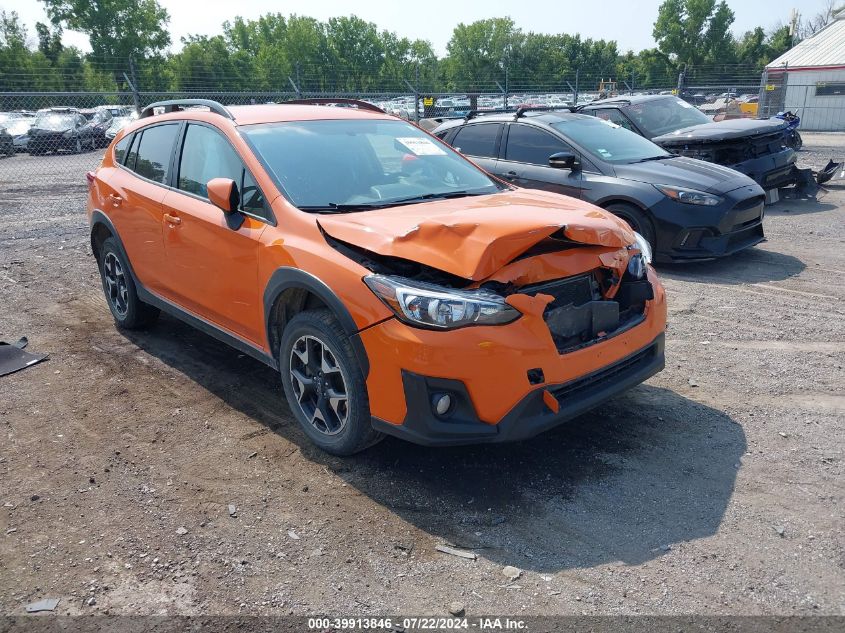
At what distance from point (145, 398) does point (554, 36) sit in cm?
10136

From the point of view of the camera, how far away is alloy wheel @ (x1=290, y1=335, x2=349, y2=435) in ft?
11.7

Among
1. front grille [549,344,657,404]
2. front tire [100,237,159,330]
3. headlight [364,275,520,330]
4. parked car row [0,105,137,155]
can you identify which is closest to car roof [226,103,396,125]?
front tire [100,237,159,330]

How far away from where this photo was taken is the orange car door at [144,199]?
494cm

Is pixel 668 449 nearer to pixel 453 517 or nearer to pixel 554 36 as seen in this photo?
pixel 453 517

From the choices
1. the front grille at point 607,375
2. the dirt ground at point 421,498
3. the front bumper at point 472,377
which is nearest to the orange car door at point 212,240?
the dirt ground at point 421,498

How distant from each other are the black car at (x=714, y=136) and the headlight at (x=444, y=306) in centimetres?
767

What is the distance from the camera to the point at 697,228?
7074 mm

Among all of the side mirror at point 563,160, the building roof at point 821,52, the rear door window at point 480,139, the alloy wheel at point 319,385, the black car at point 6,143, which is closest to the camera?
the alloy wheel at point 319,385

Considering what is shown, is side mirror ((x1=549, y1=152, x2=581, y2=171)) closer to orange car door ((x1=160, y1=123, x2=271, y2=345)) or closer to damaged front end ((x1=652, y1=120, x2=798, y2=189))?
damaged front end ((x1=652, y1=120, x2=798, y2=189))

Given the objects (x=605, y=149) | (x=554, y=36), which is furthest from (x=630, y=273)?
(x=554, y=36)

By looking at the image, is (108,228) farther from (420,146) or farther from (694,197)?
(694,197)

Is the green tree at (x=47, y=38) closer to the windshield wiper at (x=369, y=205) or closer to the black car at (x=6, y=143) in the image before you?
the black car at (x=6, y=143)

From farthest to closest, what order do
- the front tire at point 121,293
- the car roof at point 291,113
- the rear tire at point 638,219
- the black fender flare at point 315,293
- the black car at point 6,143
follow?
the black car at point 6,143, the rear tire at point 638,219, the front tire at point 121,293, the car roof at point 291,113, the black fender flare at point 315,293

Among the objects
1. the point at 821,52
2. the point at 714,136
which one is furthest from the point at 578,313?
the point at 821,52
